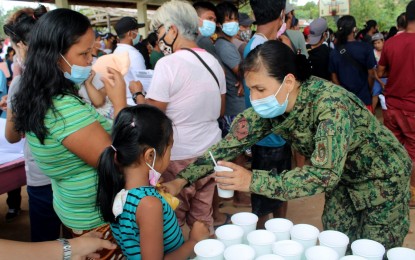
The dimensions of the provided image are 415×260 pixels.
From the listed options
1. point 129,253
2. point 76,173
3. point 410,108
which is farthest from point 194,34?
point 410,108

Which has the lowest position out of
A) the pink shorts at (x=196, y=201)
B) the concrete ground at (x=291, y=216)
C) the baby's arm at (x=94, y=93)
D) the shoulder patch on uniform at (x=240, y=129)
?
the concrete ground at (x=291, y=216)

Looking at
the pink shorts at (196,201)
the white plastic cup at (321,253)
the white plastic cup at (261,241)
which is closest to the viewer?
the white plastic cup at (321,253)

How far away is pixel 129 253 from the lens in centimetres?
134

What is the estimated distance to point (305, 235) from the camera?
1.20 meters

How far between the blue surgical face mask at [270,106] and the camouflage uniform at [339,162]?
46mm

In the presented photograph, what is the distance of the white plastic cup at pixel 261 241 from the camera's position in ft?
3.71

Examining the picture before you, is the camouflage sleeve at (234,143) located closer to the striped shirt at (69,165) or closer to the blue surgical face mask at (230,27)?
the striped shirt at (69,165)

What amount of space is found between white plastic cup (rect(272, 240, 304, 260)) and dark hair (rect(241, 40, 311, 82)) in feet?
2.01

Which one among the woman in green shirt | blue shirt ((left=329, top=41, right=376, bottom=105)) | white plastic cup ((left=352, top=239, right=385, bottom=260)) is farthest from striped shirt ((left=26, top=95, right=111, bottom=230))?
blue shirt ((left=329, top=41, right=376, bottom=105))

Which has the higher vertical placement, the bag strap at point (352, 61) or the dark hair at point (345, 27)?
the dark hair at point (345, 27)

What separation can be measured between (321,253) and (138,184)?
2.18 feet

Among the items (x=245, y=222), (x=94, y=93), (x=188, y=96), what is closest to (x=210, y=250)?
(x=245, y=222)

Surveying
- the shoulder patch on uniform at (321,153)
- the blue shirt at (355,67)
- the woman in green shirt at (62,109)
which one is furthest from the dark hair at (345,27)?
the woman in green shirt at (62,109)

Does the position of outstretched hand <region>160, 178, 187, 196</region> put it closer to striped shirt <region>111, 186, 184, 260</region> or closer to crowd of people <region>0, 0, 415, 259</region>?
crowd of people <region>0, 0, 415, 259</region>
